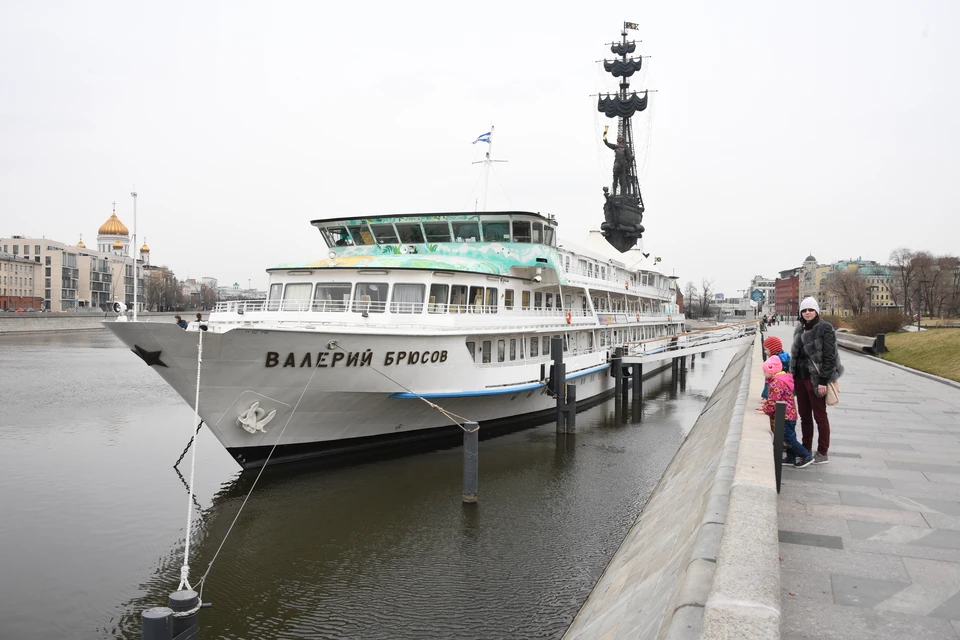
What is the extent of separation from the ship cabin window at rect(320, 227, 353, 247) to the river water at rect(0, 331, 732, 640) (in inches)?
307

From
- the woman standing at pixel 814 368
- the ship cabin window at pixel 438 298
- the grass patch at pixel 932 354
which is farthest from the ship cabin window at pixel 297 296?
the grass patch at pixel 932 354

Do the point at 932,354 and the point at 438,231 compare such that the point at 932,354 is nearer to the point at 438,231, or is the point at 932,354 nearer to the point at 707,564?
the point at 438,231

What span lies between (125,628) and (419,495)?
6.50 meters

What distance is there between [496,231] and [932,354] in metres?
18.1

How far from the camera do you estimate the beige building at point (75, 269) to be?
10469 centimetres

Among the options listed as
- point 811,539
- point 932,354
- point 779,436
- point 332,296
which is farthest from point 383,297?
point 932,354

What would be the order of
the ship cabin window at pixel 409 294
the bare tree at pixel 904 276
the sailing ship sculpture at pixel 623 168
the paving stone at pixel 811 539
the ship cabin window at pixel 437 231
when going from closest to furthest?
the paving stone at pixel 811 539, the ship cabin window at pixel 409 294, the ship cabin window at pixel 437 231, the sailing ship sculpture at pixel 623 168, the bare tree at pixel 904 276

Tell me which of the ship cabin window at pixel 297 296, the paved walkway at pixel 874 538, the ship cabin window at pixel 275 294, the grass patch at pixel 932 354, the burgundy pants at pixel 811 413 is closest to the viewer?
the paved walkway at pixel 874 538

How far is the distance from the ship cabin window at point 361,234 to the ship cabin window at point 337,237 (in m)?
0.18

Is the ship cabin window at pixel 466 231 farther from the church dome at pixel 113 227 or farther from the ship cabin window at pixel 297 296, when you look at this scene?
the church dome at pixel 113 227

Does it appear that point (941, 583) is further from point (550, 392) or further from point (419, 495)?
point (550, 392)

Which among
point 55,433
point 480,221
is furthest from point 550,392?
point 55,433

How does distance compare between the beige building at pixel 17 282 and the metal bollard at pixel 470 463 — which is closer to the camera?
the metal bollard at pixel 470 463

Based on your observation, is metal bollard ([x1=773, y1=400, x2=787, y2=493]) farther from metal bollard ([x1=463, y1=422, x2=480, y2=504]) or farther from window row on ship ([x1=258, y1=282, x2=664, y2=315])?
window row on ship ([x1=258, y1=282, x2=664, y2=315])
